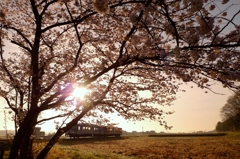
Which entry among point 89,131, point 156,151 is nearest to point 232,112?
point 89,131

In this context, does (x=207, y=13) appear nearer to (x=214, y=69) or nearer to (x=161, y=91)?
(x=214, y=69)

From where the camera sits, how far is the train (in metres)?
37.3

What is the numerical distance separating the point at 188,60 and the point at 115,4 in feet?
9.04

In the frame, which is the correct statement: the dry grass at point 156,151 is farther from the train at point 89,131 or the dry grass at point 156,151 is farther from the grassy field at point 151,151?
the train at point 89,131

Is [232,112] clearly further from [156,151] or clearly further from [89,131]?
[156,151]

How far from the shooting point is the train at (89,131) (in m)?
37.3

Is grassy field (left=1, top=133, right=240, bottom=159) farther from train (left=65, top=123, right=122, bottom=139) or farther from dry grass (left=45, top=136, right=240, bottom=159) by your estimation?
train (left=65, top=123, right=122, bottom=139)

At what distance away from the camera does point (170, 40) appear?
16.1ft

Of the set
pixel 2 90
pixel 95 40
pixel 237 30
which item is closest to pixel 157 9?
pixel 237 30

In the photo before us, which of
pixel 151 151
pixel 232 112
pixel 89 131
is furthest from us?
pixel 232 112

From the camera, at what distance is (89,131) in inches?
1576

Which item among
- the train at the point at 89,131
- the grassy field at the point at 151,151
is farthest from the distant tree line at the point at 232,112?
the grassy field at the point at 151,151

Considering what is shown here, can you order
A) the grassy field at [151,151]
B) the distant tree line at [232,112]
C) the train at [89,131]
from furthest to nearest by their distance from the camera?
the distant tree line at [232,112], the train at [89,131], the grassy field at [151,151]

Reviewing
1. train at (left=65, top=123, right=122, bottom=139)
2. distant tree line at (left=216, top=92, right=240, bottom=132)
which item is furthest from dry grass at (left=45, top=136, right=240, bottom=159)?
distant tree line at (left=216, top=92, right=240, bottom=132)
